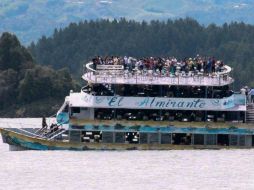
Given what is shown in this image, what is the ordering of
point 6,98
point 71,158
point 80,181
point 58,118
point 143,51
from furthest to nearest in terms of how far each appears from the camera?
point 143,51
point 6,98
point 58,118
point 71,158
point 80,181

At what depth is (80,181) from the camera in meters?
72.8

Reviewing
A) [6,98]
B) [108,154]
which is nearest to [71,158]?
[108,154]

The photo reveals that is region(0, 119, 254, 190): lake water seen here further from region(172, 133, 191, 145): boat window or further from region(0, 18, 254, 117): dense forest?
region(0, 18, 254, 117): dense forest

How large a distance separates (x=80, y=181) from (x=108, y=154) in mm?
9275

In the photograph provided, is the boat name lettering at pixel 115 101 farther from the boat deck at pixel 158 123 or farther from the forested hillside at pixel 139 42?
the forested hillside at pixel 139 42

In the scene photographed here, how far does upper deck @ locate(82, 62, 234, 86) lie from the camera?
83.8 metres

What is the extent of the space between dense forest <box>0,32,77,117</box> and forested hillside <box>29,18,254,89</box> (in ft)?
145

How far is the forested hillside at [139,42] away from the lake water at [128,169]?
9755cm

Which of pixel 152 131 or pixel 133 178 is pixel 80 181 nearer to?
pixel 133 178

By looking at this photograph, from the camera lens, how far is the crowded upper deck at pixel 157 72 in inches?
3310

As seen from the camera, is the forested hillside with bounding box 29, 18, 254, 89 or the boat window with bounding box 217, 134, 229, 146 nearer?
the boat window with bounding box 217, 134, 229, 146

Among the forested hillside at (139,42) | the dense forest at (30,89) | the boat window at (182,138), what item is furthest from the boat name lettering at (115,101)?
the forested hillside at (139,42)

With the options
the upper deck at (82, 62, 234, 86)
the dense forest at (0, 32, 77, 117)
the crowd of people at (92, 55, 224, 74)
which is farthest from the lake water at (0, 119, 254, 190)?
the dense forest at (0, 32, 77, 117)

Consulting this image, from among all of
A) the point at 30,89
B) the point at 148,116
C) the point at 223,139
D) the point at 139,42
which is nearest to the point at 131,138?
the point at 148,116
